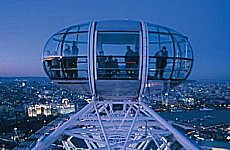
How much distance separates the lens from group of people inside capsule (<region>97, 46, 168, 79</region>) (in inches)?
273

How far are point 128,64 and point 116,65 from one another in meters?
0.20

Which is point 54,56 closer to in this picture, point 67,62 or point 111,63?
point 67,62

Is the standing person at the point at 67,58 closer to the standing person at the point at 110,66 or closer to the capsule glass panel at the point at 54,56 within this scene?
the capsule glass panel at the point at 54,56

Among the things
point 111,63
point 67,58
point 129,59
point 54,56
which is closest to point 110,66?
point 111,63

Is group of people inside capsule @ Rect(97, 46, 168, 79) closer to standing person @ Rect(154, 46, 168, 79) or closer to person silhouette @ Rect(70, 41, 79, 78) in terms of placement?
standing person @ Rect(154, 46, 168, 79)

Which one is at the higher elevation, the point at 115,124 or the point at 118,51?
the point at 118,51

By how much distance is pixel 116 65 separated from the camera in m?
6.98

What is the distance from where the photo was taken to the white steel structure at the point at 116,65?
6926 millimetres

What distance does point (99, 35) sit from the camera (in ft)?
22.8

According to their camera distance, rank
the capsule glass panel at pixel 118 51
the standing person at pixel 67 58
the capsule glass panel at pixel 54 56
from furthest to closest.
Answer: the capsule glass panel at pixel 54 56 < the standing person at pixel 67 58 < the capsule glass panel at pixel 118 51

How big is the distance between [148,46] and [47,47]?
1.91 m

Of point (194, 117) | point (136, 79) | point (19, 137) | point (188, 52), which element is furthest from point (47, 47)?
point (194, 117)

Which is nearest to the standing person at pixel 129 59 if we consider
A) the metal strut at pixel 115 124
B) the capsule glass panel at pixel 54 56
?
the metal strut at pixel 115 124

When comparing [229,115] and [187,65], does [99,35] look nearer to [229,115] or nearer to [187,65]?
[187,65]
